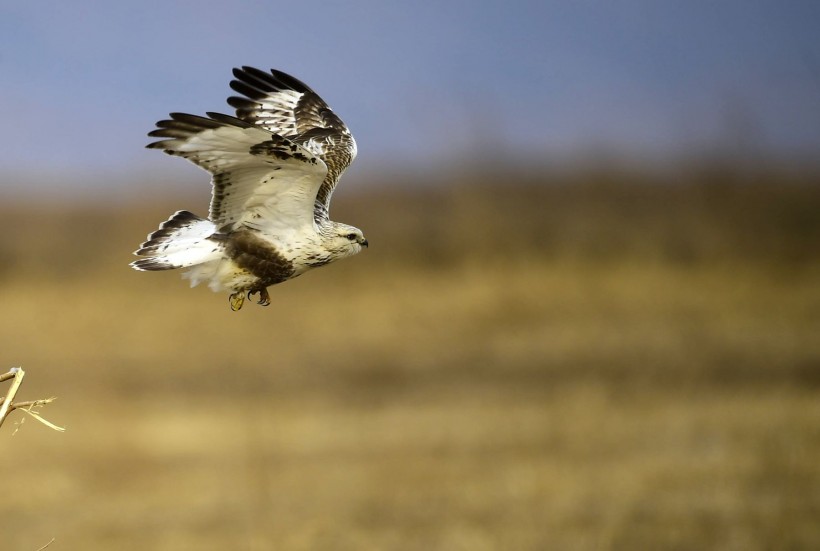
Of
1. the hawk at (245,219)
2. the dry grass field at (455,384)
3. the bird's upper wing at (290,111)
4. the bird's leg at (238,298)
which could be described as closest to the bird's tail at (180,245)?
the hawk at (245,219)

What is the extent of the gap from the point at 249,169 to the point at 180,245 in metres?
0.34

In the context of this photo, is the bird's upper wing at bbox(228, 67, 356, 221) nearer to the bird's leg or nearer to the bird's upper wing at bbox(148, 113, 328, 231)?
the bird's upper wing at bbox(148, 113, 328, 231)

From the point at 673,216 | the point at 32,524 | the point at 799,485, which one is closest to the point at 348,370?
the point at 32,524

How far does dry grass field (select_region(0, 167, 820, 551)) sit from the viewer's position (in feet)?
33.8

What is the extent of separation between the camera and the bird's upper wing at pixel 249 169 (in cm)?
397

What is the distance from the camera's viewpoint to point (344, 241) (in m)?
4.24

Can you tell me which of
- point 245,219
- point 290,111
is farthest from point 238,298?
point 290,111

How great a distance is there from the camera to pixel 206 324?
16281 millimetres

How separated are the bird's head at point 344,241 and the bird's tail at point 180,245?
14.5 inches

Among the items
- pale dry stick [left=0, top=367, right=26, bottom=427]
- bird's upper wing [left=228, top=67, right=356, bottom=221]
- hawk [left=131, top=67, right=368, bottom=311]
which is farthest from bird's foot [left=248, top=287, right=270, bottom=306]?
pale dry stick [left=0, top=367, right=26, bottom=427]

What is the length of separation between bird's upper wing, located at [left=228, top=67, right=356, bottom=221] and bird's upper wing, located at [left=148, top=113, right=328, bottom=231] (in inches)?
45.9

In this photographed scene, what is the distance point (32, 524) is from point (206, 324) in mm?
5845

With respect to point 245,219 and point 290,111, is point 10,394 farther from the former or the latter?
point 290,111

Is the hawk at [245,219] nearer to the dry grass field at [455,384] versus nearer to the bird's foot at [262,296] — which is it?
the bird's foot at [262,296]
